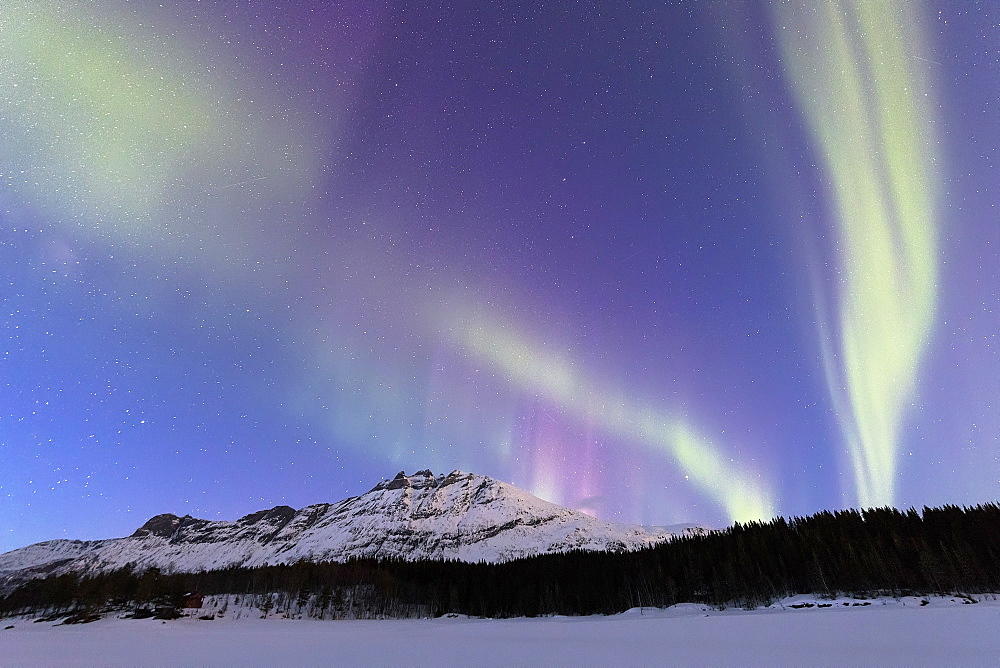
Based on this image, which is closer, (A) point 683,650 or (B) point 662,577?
(A) point 683,650

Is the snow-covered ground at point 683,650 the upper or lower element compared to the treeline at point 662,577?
lower

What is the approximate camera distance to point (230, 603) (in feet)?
428

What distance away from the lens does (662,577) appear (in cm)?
9088

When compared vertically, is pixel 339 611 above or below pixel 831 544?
below

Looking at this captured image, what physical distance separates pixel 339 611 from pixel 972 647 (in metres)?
128

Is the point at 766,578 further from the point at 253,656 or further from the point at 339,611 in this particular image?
the point at 339,611

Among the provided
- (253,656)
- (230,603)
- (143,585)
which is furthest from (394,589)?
(253,656)

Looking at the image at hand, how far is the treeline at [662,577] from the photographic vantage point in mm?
66688

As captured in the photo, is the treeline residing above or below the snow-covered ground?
above

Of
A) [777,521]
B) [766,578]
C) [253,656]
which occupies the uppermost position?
[777,521]

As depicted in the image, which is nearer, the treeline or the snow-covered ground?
the snow-covered ground

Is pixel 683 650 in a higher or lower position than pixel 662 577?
lower

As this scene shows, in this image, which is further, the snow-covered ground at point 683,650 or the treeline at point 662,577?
the treeline at point 662,577

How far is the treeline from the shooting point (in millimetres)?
66688
